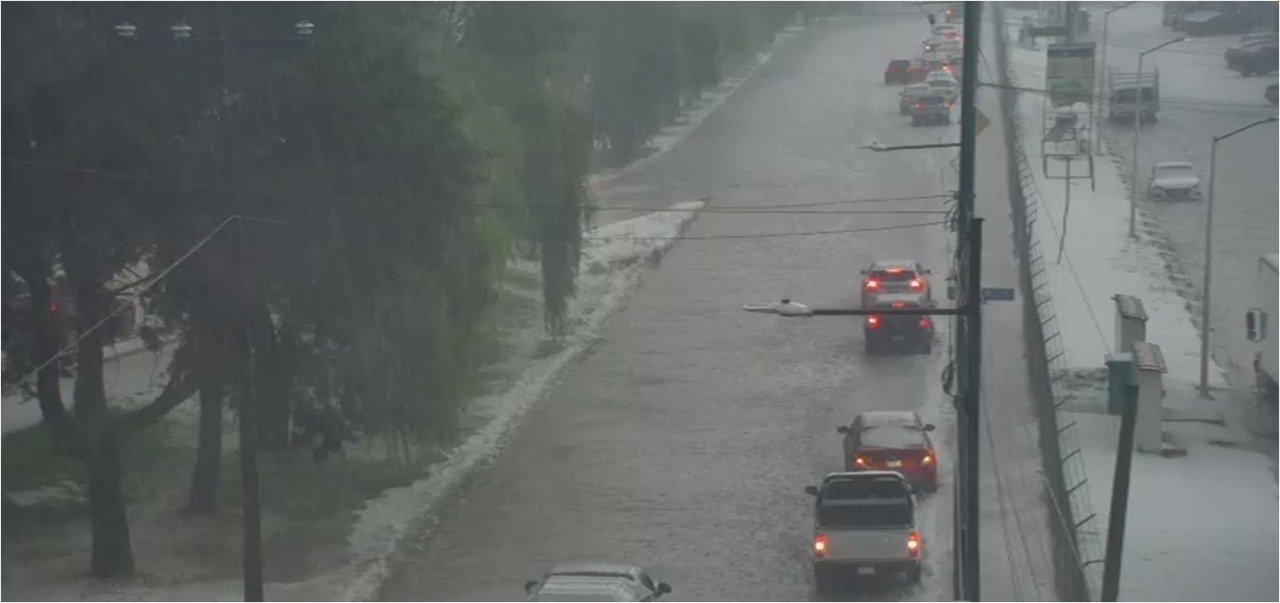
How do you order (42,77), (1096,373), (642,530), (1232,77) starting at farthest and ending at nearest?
(1232,77), (1096,373), (642,530), (42,77)

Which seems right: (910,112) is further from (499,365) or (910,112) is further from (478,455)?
(478,455)

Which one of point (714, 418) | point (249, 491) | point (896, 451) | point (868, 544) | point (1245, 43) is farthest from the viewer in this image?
point (1245, 43)

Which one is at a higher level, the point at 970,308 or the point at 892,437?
the point at 970,308

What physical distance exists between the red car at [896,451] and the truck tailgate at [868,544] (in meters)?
3.99

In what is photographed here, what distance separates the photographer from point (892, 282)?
37.5 m

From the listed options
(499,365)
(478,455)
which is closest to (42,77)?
(478,455)

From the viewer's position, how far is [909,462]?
25.8 metres

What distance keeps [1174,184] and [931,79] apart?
15.8 meters

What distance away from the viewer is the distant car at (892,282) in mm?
37156

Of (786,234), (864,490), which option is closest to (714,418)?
(864,490)

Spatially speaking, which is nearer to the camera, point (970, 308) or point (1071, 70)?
point (970, 308)

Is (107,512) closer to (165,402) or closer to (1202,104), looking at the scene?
(165,402)

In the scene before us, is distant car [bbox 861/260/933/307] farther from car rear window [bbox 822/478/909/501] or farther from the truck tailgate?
the truck tailgate

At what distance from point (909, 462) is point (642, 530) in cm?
358
